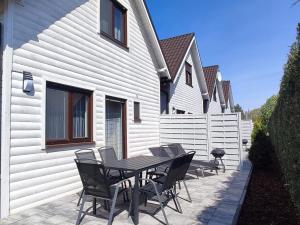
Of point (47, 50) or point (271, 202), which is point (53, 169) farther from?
point (271, 202)

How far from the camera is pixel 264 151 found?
9.29m

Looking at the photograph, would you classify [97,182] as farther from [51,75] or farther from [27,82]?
[51,75]

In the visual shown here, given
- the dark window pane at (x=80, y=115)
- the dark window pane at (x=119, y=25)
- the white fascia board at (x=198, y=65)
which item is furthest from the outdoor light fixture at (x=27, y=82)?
the white fascia board at (x=198, y=65)

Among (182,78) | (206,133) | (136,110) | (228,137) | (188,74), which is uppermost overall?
(188,74)

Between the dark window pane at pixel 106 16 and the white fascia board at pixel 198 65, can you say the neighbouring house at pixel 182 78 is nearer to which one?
the white fascia board at pixel 198 65

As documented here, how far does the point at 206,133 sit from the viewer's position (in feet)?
32.6

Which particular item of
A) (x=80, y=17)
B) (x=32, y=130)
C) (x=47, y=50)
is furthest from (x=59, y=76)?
(x=80, y=17)

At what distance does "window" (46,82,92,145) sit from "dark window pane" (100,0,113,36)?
218 centimetres

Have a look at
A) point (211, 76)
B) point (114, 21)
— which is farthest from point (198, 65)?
point (114, 21)

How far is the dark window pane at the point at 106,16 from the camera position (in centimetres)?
771

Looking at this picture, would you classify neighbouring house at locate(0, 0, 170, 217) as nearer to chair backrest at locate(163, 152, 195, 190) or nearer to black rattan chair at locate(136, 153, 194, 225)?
black rattan chair at locate(136, 153, 194, 225)

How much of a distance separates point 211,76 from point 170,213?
18.6 metres

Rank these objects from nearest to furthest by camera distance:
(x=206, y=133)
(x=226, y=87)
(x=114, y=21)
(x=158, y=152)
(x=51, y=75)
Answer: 1. (x=51, y=75)
2. (x=158, y=152)
3. (x=114, y=21)
4. (x=206, y=133)
5. (x=226, y=87)

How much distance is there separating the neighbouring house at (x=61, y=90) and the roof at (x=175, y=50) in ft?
12.9
